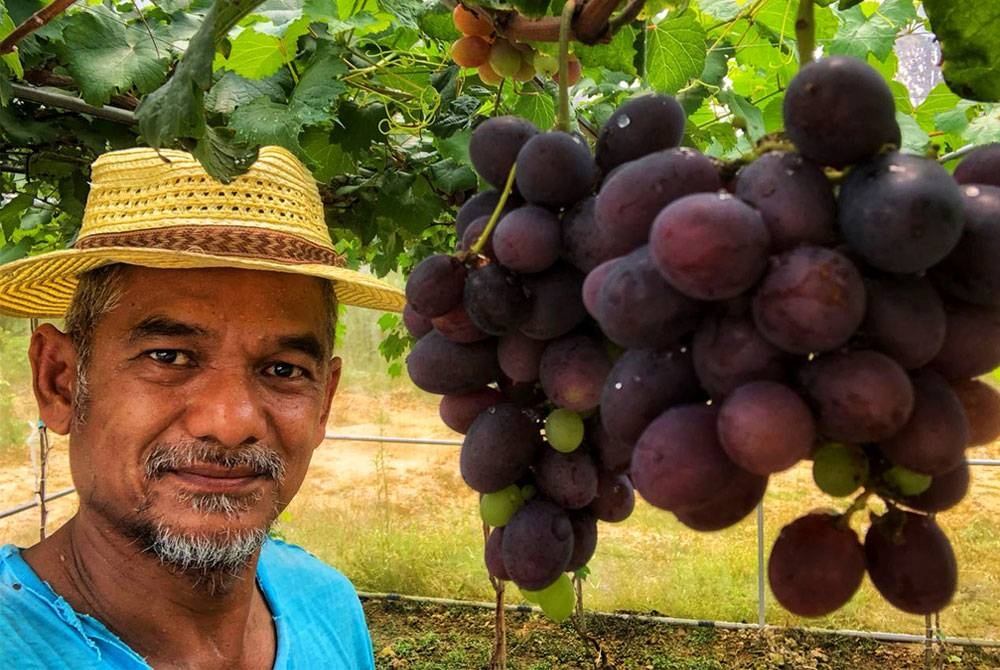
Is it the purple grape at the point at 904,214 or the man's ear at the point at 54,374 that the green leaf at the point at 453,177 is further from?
the purple grape at the point at 904,214

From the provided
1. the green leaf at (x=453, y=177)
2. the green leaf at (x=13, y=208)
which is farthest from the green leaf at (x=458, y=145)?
the green leaf at (x=13, y=208)

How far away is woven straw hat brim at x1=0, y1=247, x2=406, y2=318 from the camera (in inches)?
58.0

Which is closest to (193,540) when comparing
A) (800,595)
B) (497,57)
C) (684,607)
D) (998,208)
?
(497,57)

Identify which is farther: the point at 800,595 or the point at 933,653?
the point at 933,653

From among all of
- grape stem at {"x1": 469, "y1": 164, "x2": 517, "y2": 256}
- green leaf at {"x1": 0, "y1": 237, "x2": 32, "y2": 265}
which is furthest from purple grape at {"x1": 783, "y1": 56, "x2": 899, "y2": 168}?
green leaf at {"x1": 0, "y1": 237, "x2": 32, "y2": 265}

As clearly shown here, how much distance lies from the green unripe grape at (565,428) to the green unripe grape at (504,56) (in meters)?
0.53

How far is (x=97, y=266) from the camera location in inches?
64.0

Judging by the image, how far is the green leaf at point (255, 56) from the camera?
1605mm

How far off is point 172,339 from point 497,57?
882mm

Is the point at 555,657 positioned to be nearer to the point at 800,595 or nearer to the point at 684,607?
the point at 684,607

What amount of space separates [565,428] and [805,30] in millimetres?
340

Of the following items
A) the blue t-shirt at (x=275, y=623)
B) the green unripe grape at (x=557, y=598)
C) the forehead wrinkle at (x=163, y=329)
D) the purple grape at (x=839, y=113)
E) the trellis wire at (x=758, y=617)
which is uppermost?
the forehead wrinkle at (x=163, y=329)

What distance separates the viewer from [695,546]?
19.4 feet

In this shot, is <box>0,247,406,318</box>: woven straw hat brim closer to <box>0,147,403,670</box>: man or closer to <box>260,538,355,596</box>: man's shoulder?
<box>0,147,403,670</box>: man
